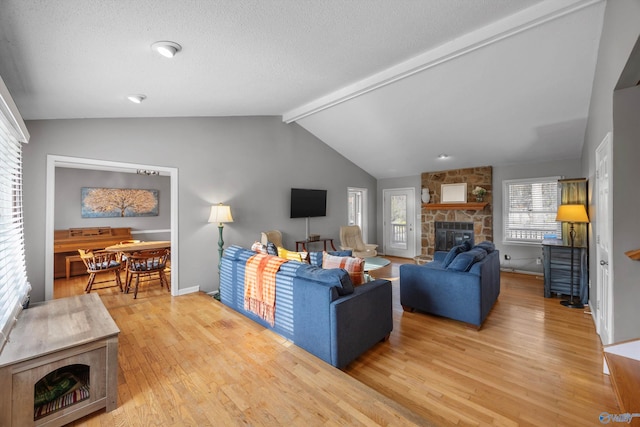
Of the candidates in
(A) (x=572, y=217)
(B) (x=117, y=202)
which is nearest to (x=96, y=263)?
(B) (x=117, y=202)

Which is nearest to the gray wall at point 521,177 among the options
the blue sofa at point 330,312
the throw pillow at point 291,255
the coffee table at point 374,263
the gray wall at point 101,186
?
the coffee table at point 374,263

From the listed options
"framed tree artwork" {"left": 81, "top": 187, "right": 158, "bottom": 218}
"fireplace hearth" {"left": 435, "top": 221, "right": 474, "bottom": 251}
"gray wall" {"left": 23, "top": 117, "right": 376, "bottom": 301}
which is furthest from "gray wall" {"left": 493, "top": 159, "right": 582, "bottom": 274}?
"framed tree artwork" {"left": 81, "top": 187, "right": 158, "bottom": 218}

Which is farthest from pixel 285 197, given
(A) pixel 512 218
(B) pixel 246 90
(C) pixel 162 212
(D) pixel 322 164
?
(A) pixel 512 218

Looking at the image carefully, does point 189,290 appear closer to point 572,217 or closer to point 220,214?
point 220,214

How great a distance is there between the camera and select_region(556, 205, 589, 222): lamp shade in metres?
3.71

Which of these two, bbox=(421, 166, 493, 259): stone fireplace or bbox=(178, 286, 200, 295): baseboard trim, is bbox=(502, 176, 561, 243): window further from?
bbox=(178, 286, 200, 295): baseboard trim

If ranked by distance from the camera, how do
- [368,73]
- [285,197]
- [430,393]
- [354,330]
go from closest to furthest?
1. [430,393]
2. [354,330]
3. [368,73]
4. [285,197]

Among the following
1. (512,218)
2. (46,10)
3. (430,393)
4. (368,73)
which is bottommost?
(430,393)

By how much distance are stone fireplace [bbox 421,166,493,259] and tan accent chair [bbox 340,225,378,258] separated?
1.27 meters

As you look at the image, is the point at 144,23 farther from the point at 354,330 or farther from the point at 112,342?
the point at 354,330

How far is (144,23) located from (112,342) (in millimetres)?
1966

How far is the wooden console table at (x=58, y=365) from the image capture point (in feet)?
4.92

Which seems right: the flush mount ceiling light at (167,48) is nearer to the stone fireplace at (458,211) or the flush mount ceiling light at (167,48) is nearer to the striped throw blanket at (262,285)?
the striped throw blanket at (262,285)

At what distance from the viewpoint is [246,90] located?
348cm
